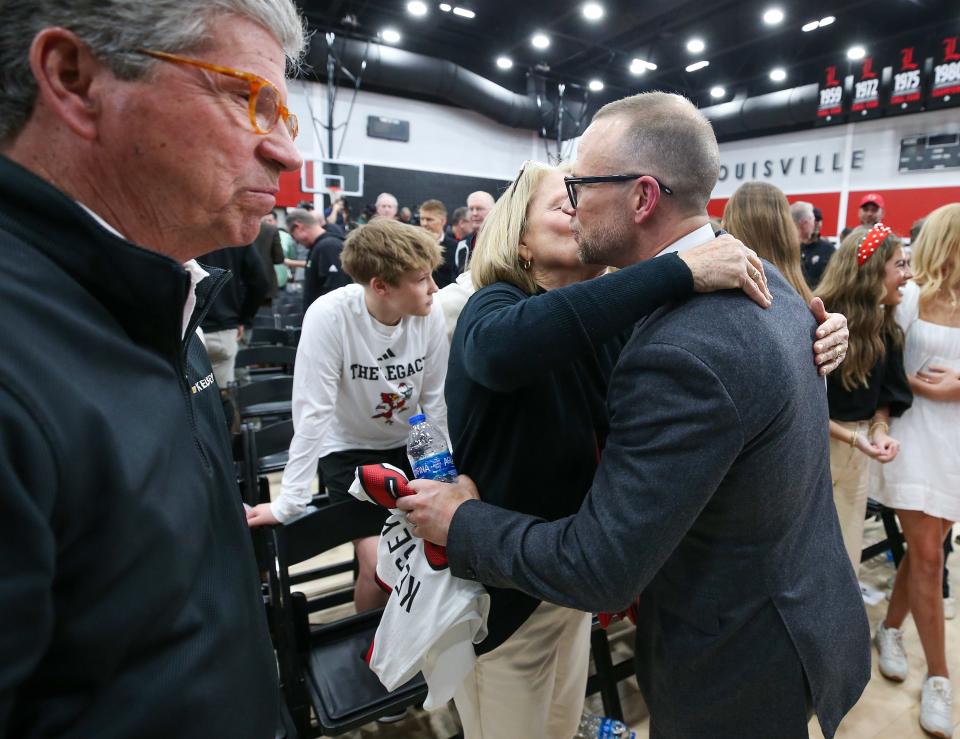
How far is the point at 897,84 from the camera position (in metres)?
8.36

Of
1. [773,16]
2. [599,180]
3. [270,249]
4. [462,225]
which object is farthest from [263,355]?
[773,16]

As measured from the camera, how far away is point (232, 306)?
375cm

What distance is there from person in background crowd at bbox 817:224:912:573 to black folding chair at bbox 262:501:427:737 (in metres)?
1.88

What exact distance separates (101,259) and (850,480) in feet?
9.13

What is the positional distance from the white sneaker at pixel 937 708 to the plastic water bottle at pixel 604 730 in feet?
4.00

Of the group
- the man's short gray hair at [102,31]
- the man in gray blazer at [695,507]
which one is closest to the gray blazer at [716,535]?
the man in gray blazer at [695,507]

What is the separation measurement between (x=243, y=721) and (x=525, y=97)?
40.3 feet

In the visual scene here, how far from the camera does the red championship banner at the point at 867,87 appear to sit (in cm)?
858

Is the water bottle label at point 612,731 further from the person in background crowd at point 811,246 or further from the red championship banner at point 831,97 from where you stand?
the red championship banner at point 831,97

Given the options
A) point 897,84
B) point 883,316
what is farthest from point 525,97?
point 883,316

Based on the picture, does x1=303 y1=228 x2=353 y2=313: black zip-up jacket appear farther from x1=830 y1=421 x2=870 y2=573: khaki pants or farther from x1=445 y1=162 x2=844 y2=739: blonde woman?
x1=830 y1=421 x2=870 y2=573: khaki pants

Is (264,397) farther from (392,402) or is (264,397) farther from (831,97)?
(831,97)

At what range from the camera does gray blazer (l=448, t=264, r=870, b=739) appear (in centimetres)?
88

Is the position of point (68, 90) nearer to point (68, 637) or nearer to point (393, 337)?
point (68, 637)
